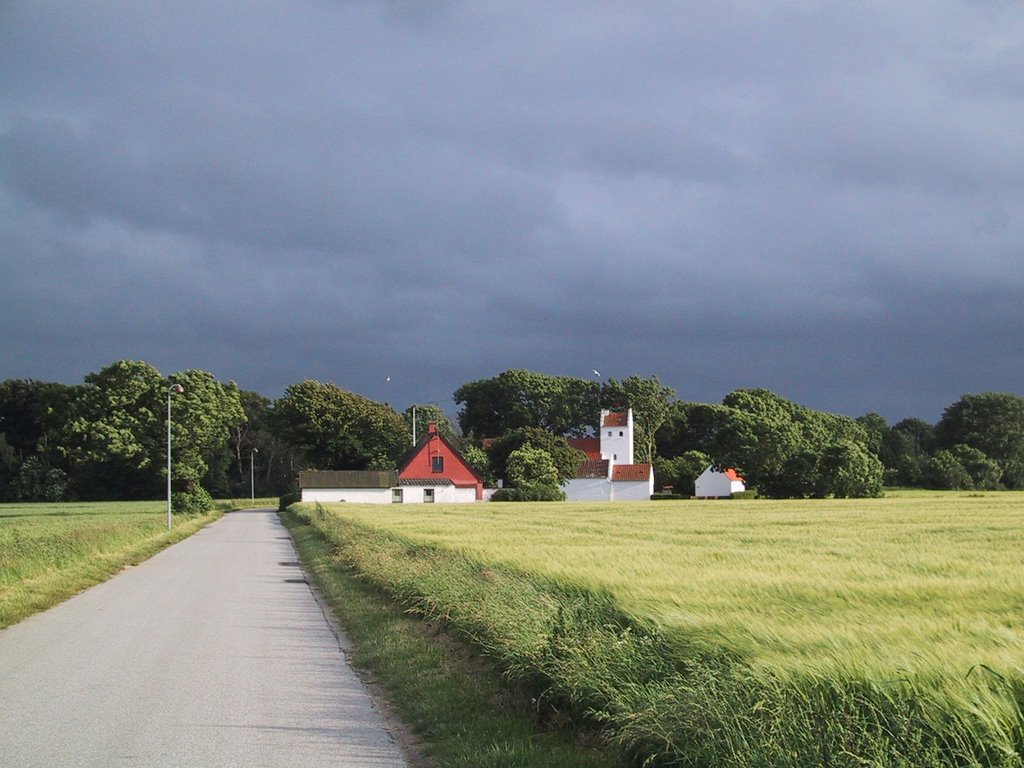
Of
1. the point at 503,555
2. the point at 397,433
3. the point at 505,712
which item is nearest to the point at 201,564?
the point at 503,555

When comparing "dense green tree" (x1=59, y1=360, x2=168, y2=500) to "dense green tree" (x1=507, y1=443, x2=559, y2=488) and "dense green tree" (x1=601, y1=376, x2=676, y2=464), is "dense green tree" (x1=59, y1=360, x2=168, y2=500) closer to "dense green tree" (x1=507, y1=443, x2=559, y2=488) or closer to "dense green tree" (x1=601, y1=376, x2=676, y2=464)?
"dense green tree" (x1=507, y1=443, x2=559, y2=488)

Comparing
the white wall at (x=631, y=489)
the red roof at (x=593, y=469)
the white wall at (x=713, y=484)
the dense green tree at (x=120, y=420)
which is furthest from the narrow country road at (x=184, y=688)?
the white wall at (x=713, y=484)

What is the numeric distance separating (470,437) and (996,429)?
69461 millimetres

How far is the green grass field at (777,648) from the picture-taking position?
472 centimetres

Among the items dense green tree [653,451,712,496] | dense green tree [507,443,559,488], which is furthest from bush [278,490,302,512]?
dense green tree [653,451,712,496]

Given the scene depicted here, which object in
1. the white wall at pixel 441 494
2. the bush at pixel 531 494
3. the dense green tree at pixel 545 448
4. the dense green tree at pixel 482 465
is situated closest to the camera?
the bush at pixel 531 494

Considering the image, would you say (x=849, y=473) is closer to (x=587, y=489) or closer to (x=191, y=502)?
(x=587, y=489)

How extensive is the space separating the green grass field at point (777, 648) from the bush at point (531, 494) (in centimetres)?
6816

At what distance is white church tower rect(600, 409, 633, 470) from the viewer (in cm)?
10800

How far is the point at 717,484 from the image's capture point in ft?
Result: 330

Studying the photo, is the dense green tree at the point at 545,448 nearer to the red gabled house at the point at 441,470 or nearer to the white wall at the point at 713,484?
the red gabled house at the point at 441,470

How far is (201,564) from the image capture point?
26141 millimetres

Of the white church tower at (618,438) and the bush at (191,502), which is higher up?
the white church tower at (618,438)

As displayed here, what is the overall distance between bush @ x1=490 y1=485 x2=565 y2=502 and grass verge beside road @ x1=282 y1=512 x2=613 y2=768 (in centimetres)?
6979
